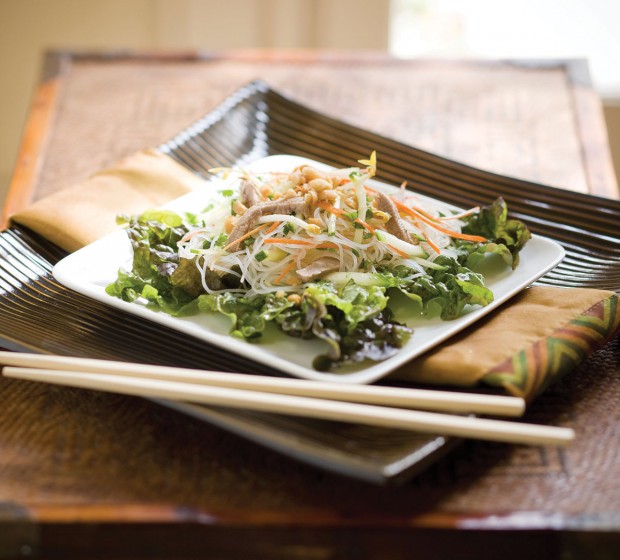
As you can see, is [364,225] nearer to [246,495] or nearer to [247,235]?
[247,235]

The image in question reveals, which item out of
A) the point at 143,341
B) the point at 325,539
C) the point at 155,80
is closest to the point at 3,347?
the point at 143,341

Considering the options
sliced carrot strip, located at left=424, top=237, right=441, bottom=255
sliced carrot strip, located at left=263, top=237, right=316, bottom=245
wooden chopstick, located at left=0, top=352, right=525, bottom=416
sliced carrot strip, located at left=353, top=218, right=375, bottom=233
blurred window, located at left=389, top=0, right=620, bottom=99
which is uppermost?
sliced carrot strip, located at left=353, top=218, right=375, bottom=233

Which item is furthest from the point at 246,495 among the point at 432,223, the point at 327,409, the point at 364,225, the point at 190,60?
the point at 190,60

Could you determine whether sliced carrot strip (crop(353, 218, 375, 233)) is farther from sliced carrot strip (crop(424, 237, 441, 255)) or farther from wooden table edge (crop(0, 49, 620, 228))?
wooden table edge (crop(0, 49, 620, 228))

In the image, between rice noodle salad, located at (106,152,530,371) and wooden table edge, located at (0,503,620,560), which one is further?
rice noodle salad, located at (106,152,530,371)

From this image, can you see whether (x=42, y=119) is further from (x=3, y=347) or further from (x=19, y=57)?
(x=19, y=57)

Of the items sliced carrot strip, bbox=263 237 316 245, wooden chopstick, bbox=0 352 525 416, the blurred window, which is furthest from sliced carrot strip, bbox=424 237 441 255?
the blurred window

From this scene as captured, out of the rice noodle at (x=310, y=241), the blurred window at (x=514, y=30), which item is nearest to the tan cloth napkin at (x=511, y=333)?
the rice noodle at (x=310, y=241)

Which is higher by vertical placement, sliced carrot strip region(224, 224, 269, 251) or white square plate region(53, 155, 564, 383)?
sliced carrot strip region(224, 224, 269, 251)
